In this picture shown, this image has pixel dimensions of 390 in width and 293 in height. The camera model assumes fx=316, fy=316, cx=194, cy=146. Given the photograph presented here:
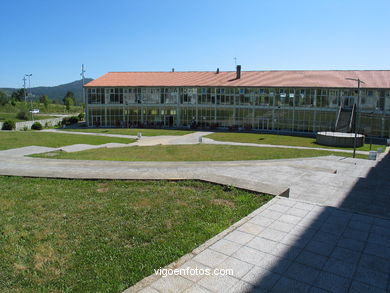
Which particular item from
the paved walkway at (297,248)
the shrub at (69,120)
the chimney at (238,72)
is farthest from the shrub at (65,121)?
the paved walkway at (297,248)

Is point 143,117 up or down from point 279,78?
down

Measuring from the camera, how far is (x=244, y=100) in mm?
45812

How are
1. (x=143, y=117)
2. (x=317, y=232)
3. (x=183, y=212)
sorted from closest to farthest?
(x=317, y=232)
(x=183, y=212)
(x=143, y=117)

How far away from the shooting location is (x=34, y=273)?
213 inches

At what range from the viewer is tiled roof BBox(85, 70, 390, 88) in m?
40.2

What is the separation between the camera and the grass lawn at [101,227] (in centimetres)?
539

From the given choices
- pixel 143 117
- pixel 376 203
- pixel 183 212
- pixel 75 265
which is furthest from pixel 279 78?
pixel 75 265

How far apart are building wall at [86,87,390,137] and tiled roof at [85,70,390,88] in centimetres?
82

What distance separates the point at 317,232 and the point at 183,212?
3.30 metres

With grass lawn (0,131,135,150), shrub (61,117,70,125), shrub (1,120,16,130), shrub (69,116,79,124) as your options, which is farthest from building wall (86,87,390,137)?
grass lawn (0,131,135,150)

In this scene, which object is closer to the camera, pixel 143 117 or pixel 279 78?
pixel 279 78

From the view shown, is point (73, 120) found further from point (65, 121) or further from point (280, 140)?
point (280, 140)

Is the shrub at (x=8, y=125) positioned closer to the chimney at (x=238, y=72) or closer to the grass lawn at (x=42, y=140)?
the grass lawn at (x=42, y=140)

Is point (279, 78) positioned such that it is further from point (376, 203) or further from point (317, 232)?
point (317, 232)
